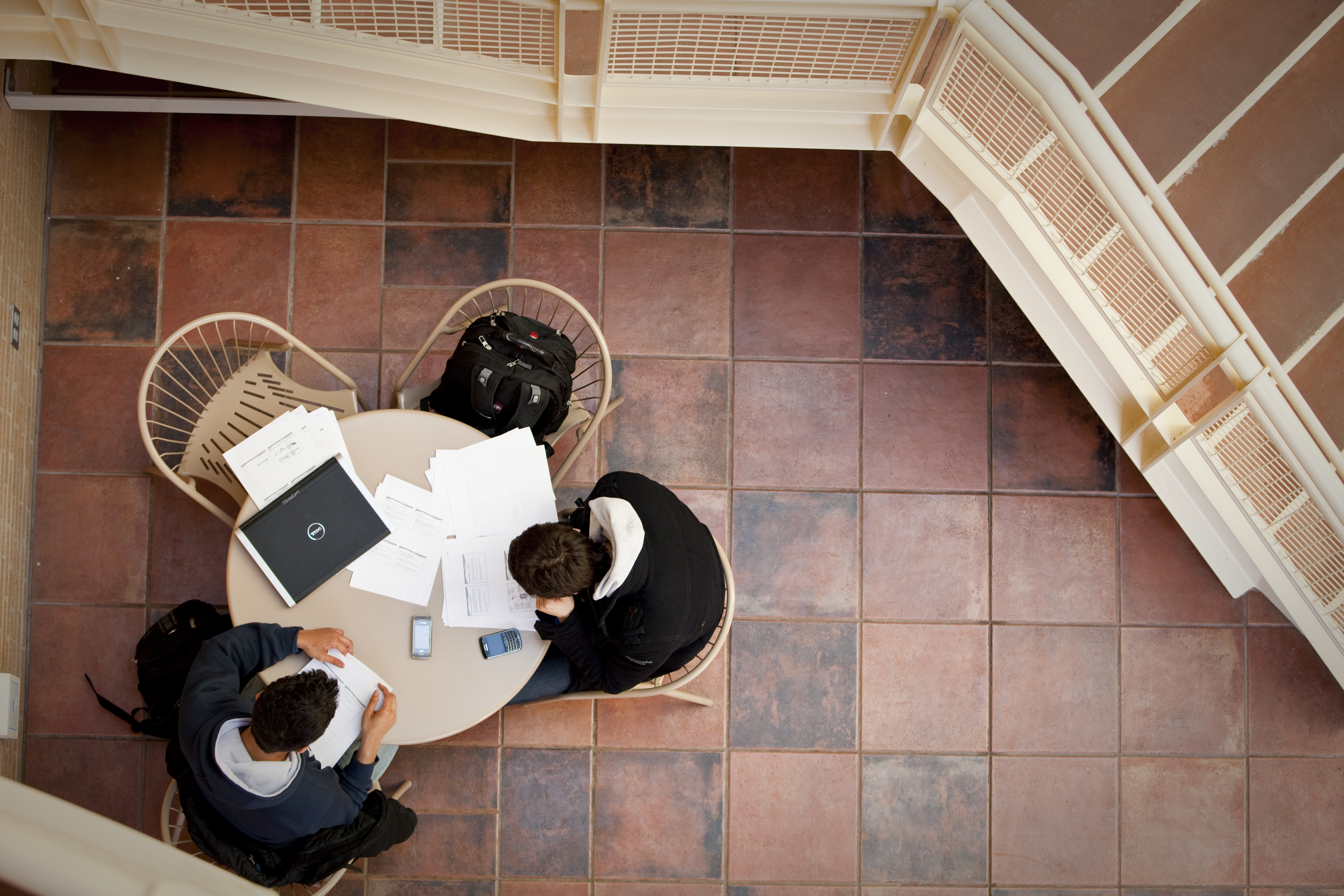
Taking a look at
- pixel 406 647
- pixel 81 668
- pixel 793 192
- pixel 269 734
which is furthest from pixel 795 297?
pixel 81 668

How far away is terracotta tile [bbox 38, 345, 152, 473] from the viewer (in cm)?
315

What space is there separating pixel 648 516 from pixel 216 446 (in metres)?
1.43

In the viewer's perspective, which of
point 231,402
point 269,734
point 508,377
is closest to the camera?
point 269,734

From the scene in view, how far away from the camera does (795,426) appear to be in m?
3.28

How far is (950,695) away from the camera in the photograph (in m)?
3.21

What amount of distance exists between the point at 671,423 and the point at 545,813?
1559mm

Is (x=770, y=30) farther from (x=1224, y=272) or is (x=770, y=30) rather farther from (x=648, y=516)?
(x=1224, y=272)

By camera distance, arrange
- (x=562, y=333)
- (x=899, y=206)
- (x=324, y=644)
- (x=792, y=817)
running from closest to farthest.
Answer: (x=324, y=644)
(x=562, y=333)
(x=792, y=817)
(x=899, y=206)

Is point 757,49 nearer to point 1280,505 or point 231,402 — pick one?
point 231,402

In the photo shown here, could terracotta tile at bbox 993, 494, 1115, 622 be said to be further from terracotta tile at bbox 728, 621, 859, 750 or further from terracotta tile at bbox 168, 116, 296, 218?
terracotta tile at bbox 168, 116, 296, 218

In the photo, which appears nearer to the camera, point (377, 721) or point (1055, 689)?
point (377, 721)

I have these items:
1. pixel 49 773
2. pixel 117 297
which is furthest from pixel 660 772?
pixel 117 297

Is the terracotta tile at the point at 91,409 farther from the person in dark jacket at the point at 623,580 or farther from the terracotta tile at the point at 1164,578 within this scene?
the terracotta tile at the point at 1164,578

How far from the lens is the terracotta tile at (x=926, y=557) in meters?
3.24
